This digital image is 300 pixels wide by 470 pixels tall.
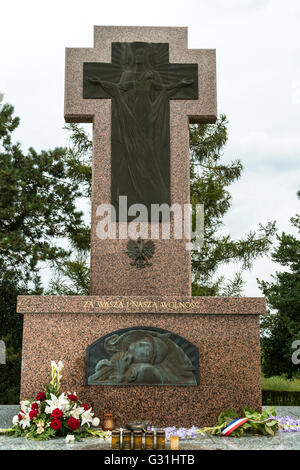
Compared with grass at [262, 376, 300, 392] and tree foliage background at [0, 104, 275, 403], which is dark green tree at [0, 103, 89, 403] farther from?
grass at [262, 376, 300, 392]

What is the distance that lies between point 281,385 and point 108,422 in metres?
6.21

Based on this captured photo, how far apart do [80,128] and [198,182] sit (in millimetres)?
3370

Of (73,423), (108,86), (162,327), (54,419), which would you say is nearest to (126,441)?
(73,423)

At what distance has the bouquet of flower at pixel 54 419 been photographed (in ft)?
14.8

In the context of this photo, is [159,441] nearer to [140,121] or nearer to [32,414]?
[32,414]

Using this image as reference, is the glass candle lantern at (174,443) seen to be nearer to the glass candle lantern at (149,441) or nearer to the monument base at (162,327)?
the glass candle lantern at (149,441)

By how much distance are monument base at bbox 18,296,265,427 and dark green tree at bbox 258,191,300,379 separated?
14.1ft

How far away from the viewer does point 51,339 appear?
17.6 ft

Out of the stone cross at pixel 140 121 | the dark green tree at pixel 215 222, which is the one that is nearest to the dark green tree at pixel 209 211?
the dark green tree at pixel 215 222

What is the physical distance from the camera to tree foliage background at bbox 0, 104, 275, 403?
335 inches

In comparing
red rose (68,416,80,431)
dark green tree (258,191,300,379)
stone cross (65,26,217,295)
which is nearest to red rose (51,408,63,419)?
red rose (68,416,80,431)

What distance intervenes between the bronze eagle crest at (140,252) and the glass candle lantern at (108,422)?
189 cm
